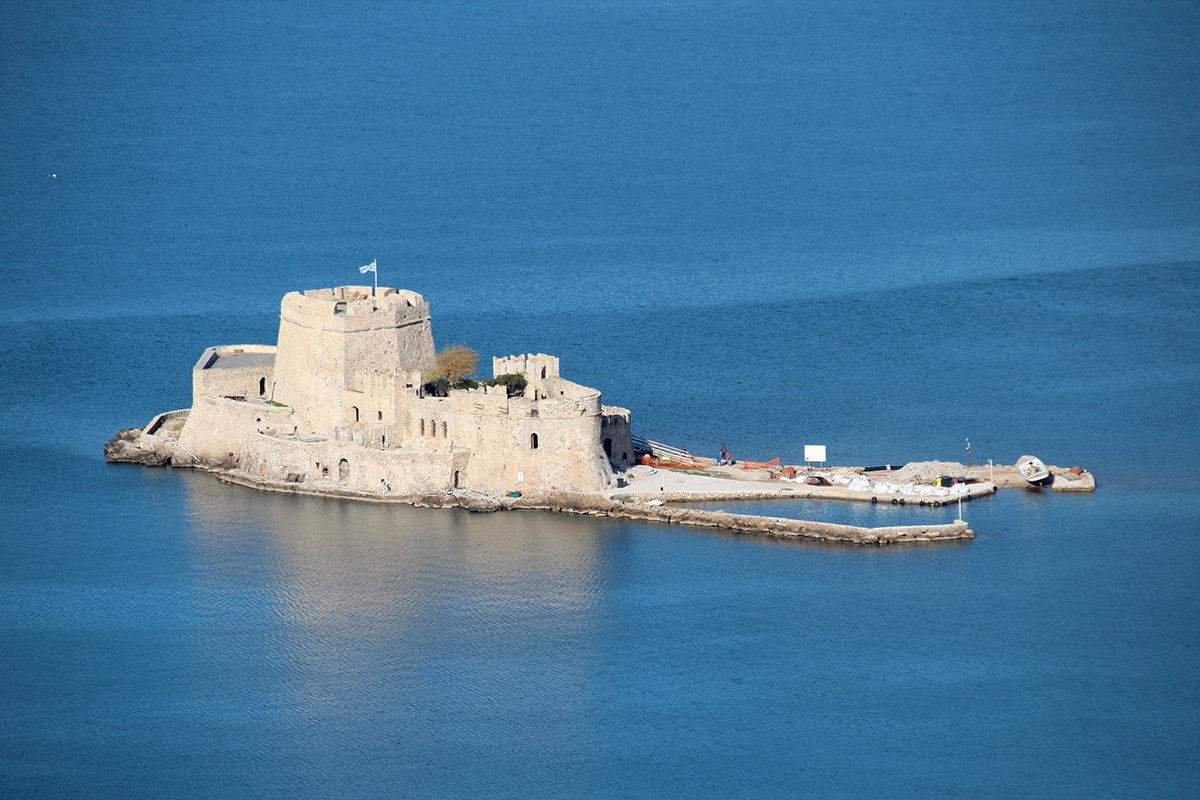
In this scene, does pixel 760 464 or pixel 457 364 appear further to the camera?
pixel 457 364

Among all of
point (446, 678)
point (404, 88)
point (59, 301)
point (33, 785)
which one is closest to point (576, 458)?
point (446, 678)

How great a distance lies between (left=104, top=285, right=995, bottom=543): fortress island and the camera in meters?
75.8

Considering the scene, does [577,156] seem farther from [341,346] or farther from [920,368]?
[341,346]

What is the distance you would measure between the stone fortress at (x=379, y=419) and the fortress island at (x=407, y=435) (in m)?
0.05

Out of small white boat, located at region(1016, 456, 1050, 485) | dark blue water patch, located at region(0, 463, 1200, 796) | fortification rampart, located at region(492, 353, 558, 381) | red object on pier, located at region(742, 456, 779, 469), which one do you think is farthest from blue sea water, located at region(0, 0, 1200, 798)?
fortification rampart, located at region(492, 353, 558, 381)

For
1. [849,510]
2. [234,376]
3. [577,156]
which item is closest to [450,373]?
[234,376]

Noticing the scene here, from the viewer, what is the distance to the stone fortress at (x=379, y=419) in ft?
250

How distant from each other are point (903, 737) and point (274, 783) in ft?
53.7

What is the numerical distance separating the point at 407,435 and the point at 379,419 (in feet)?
4.24

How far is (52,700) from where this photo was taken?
209ft

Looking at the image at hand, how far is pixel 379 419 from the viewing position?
3108 inches

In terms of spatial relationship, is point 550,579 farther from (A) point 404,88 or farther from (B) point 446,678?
(A) point 404,88

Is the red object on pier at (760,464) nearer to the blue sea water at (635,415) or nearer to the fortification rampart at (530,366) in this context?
the blue sea water at (635,415)

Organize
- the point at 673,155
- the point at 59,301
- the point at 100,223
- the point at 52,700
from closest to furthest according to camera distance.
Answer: the point at 52,700 → the point at 59,301 → the point at 100,223 → the point at 673,155
